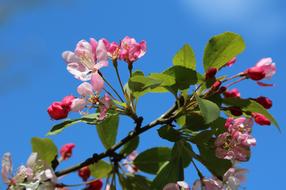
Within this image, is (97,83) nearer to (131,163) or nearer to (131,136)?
(131,136)

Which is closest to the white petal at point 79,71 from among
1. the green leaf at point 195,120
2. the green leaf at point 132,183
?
the green leaf at point 195,120

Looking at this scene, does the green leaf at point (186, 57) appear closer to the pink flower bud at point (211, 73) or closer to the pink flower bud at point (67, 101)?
the pink flower bud at point (211, 73)

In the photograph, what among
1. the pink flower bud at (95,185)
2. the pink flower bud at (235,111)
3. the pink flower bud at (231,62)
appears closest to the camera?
the pink flower bud at (235,111)

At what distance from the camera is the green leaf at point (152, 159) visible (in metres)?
2.57

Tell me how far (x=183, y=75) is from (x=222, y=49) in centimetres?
20

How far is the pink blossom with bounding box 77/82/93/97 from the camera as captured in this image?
219cm

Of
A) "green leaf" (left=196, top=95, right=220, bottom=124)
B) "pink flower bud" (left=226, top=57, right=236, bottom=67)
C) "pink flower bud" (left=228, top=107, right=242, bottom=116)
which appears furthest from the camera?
"pink flower bud" (left=226, top=57, right=236, bottom=67)

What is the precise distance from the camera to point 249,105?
225 cm

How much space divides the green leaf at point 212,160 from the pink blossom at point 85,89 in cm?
39

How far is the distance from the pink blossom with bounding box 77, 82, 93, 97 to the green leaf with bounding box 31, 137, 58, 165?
0.92 ft

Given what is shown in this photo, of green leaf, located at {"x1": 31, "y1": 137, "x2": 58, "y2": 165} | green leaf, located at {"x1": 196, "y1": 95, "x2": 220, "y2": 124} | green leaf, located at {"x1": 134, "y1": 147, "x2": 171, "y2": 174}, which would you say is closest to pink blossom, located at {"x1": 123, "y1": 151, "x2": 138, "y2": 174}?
green leaf, located at {"x1": 134, "y1": 147, "x2": 171, "y2": 174}

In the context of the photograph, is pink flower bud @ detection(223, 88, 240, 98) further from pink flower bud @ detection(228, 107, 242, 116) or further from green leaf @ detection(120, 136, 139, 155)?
green leaf @ detection(120, 136, 139, 155)

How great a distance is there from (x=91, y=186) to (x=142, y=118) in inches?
16.6

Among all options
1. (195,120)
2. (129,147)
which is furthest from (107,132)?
(195,120)
